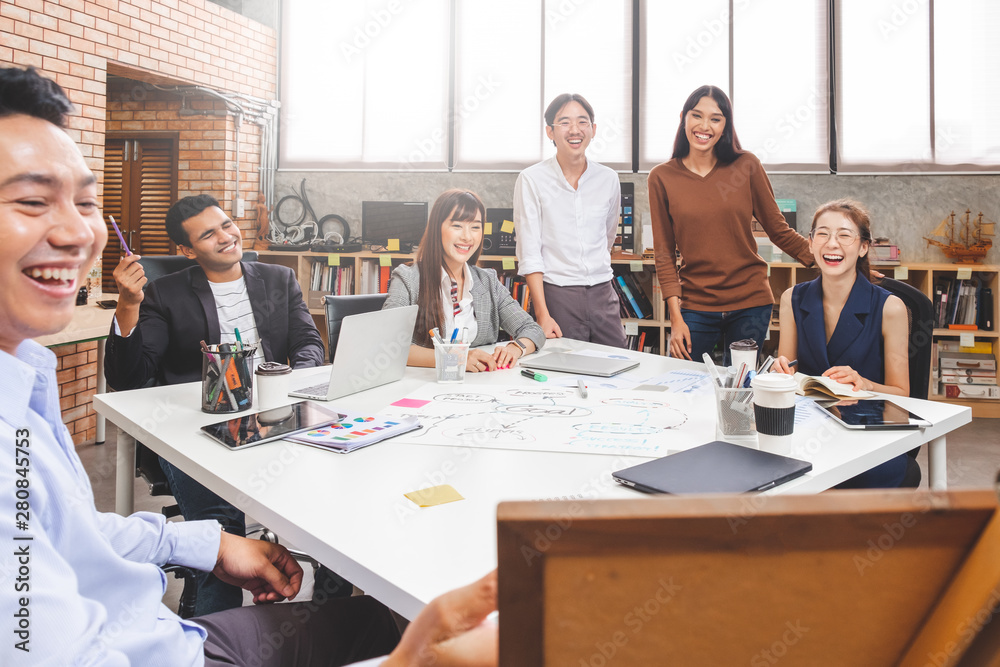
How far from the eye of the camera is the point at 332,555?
0.93 m

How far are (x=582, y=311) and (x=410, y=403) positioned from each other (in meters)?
1.45

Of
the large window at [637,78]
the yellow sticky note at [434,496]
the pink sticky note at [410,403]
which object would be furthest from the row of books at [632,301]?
the yellow sticky note at [434,496]

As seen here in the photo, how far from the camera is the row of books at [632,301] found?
4844 mm

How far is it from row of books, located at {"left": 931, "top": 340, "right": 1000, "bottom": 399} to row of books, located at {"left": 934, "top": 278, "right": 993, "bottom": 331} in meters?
0.15

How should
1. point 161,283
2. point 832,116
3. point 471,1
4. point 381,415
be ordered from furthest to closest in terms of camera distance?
point 471,1 → point 832,116 → point 161,283 → point 381,415

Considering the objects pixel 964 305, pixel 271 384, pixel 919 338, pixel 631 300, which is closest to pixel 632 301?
pixel 631 300

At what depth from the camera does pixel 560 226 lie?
3016 millimetres

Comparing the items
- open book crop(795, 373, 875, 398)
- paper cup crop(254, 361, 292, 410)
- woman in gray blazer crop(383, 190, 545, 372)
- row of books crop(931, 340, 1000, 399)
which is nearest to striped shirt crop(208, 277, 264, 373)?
woman in gray blazer crop(383, 190, 545, 372)

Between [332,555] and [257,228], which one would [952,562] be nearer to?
[332,555]

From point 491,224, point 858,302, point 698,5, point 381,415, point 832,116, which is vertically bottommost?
point 381,415

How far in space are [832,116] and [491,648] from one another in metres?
5.35

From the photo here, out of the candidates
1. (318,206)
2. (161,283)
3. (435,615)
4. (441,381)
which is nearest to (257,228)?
(318,206)

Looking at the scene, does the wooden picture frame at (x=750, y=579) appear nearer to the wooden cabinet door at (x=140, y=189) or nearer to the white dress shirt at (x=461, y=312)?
the white dress shirt at (x=461, y=312)

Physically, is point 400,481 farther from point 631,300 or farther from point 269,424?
point 631,300
